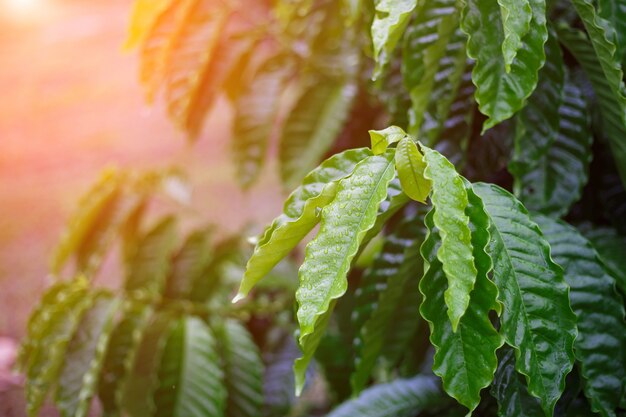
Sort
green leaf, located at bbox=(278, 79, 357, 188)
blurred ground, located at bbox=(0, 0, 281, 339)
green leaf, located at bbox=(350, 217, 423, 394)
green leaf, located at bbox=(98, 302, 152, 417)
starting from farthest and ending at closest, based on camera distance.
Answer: blurred ground, located at bbox=(0, 0, 281, 339)
green leaf, located at bbox=(278, 79, 357, 188)
green leaf, located at bbox=(98, 302, 152, 417)
green leaf, located at bbox=(350, 217, 423, 394)

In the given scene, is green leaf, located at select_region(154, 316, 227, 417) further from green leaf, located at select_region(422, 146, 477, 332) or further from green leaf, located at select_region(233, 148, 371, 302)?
green leaf, located at select_region(422, 146, 477, 332)

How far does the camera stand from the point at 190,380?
101 cm

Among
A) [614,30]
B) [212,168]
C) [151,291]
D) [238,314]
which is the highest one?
[614,30]

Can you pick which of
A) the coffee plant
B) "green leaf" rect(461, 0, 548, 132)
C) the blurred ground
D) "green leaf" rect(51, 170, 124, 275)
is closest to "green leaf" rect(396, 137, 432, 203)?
the coffee plant

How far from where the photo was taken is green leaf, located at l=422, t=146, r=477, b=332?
1.64 ft

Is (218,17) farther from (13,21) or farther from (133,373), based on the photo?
(13,21)

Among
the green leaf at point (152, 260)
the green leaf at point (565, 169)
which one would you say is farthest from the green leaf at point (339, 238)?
the green leaf at point (152, 260)

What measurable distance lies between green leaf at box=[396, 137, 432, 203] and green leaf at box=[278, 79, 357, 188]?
1.99ft

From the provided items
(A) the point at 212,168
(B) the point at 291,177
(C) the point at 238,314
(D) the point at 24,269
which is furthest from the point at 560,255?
(A) the point at 212,168

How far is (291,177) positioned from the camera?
1200 millimetres

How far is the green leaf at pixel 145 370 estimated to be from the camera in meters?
1.08

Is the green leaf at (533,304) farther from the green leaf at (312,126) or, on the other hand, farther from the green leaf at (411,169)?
the green leaf at (312,126)

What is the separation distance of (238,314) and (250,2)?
1.84 feet

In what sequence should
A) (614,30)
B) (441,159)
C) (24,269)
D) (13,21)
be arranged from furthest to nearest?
(13,21) < (24,269) < (614,30) < (441,159)
